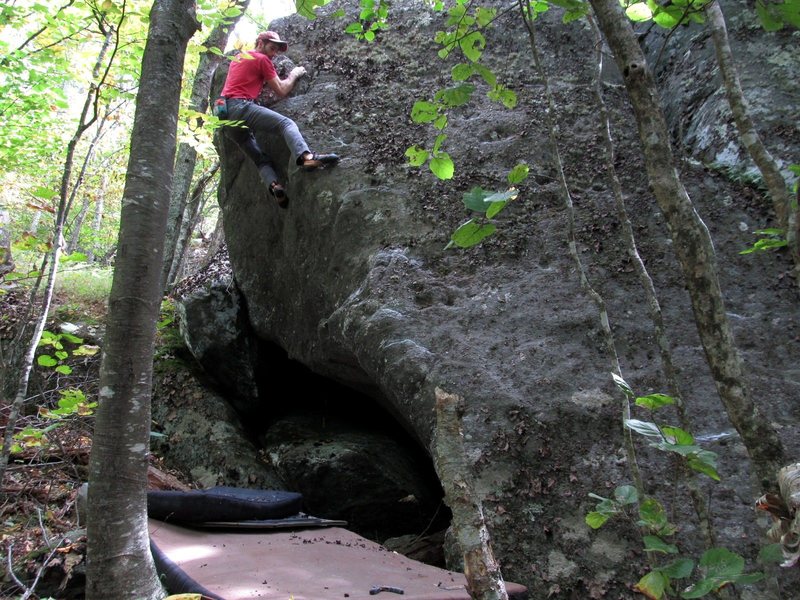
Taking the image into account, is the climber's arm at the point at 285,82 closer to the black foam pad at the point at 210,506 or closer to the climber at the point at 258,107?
the climber at the point at 258,107

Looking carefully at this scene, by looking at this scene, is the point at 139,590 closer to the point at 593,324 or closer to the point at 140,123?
the point at 140,123

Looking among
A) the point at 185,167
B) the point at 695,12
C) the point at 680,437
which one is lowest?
the point at 680,437

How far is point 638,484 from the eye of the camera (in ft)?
7.23

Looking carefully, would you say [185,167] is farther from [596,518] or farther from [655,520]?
[655,520]

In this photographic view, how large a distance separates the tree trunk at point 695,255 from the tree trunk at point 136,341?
1.97 meters

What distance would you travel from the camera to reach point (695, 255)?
191 centimetres

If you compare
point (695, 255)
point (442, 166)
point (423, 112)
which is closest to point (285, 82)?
point (423, 112)

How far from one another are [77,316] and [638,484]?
25.6 feet

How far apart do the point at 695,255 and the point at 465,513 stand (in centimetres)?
122

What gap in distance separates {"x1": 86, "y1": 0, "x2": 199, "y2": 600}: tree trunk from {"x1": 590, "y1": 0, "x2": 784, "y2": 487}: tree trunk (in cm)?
197

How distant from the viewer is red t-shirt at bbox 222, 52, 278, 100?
224 inches

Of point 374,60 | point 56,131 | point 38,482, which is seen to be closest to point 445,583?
point 38,482

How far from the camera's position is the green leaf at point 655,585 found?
1.57 meters

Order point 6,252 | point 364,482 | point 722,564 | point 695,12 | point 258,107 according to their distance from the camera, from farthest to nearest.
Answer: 1. point 6,252
2. point 258,107
3. point 364,482
4. point 695,12
5. point 722,564
